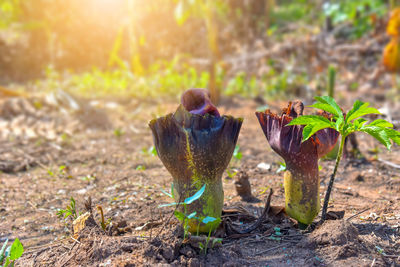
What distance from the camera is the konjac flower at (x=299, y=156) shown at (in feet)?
5.80

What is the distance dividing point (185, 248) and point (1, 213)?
5.04 ft

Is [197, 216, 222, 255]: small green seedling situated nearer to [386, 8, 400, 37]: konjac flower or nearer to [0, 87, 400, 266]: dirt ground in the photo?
[0, 87, 400, 266]: dirt ground

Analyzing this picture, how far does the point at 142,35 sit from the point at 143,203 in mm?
6227

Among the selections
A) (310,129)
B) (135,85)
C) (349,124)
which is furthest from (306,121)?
(135,85)

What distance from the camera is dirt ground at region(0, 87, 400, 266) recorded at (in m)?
1.68

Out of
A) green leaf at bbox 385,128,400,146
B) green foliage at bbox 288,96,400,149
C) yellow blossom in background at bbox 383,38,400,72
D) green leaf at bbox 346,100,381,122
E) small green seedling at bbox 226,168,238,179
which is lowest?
small green seedling at bbox 226,168,238,179

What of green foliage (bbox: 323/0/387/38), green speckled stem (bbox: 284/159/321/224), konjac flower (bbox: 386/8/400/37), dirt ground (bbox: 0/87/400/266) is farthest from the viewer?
green foliage (bbox: 323/0/387/38)

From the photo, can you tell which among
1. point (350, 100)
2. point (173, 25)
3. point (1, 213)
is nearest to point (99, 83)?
point (173, 25)

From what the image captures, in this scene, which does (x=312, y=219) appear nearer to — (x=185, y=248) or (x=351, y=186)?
(x=185, y=248)

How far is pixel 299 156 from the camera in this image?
5.84 feet

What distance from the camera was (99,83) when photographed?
24.6ft

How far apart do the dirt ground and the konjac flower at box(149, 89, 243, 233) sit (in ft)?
0.56

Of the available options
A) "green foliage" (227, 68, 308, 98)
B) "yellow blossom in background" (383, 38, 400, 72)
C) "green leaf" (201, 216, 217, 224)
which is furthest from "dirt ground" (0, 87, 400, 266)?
"yellow blossom in background" (383, 38, 400, 72)

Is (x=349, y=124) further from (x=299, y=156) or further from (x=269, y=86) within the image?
(x=269, y=86)
